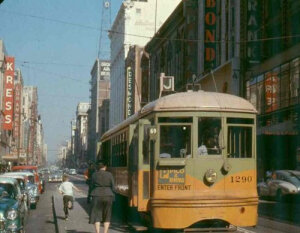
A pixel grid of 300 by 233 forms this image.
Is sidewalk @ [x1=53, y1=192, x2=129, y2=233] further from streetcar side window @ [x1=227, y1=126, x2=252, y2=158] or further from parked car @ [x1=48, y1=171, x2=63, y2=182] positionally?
parked car @ [x1=48, y1=171, x2=63, y2=182]

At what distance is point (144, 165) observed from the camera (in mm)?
13461

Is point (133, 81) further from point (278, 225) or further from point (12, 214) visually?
point (12, 214)

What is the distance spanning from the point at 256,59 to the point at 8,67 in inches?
1906

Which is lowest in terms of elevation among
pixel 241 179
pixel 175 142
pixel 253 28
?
pixel 241 179

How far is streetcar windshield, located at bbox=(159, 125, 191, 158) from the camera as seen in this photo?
12953 mm

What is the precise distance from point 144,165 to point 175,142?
93 centimetres

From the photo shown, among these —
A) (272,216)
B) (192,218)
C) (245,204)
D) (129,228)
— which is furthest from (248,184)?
(272,216)

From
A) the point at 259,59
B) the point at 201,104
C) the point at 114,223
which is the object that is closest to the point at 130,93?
the point at 259,59

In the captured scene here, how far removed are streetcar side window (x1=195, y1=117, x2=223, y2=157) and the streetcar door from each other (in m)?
1.10

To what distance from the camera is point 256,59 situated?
37.2 metres

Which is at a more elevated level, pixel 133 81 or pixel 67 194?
pixel 133 81

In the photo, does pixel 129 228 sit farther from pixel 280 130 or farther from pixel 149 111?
pixel 280 130

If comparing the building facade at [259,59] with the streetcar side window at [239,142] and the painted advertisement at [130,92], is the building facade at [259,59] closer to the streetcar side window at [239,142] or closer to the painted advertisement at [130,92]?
the streetcar side window at [239,142]

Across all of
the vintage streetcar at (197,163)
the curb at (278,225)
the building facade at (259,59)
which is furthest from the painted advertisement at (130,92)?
the vintage streetcar at (197,163)
